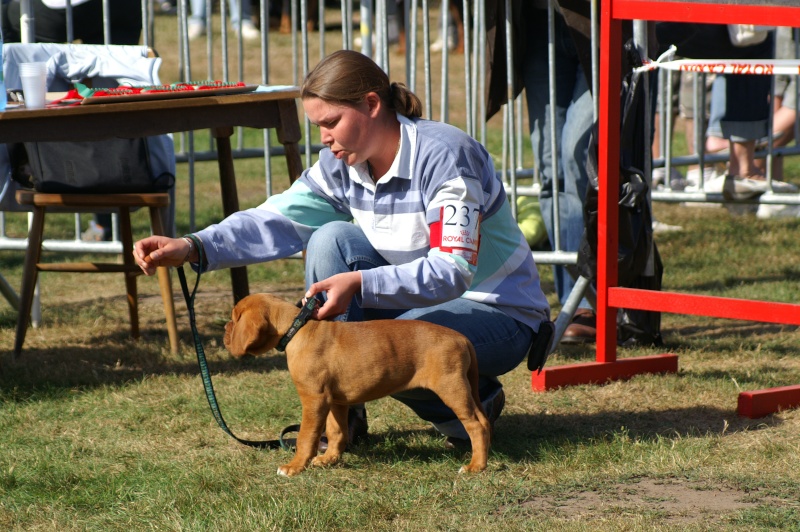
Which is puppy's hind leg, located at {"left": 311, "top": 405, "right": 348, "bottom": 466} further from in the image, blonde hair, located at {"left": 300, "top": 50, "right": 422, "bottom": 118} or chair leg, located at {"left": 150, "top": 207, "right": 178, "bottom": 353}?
chair leg, located at {"left": 150, "top": 207, "right": 178, "bottom": 353}

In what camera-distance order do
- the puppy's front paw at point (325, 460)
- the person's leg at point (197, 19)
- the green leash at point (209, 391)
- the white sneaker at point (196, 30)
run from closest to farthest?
the puppy's front paw at point (325, 460) < the green leash at point (209, 391) < the person's leg at point (197, 19) < the white sneaker at point (196, 30)

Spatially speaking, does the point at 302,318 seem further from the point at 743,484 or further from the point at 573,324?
the point at 573,324

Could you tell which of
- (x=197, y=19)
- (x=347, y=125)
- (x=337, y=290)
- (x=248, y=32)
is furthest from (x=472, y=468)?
(x=197, y=19)

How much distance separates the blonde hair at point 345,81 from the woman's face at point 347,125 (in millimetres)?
19

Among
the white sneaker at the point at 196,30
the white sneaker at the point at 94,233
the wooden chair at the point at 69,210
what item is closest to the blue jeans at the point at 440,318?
the wooden chair at the point at 69,210

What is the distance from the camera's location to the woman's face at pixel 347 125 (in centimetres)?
302

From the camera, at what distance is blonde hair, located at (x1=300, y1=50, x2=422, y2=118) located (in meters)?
3.00

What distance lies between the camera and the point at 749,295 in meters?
5.50

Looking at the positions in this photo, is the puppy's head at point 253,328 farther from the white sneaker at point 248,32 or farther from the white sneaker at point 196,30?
the white sneaker at point 196,30

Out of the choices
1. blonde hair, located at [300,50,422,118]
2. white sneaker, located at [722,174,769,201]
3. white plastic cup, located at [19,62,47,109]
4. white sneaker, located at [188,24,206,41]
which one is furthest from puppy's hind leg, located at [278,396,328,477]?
white sneaker, located at [188,24,206,41]

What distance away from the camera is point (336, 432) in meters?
3.19

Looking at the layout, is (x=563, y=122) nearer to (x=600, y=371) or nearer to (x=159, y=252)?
(x=600, y=371)

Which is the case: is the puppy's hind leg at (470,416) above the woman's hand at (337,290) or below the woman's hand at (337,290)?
below

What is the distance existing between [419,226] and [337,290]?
36cm
